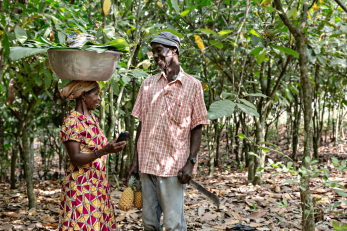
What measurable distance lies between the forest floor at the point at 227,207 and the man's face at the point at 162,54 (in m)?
1.17

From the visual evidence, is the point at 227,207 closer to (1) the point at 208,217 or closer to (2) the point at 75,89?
(1) the point at 208,217

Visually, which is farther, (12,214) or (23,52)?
(12,214)

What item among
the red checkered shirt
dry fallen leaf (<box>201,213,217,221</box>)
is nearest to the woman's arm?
the red checkered shirt

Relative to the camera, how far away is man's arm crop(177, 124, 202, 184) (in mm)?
1917

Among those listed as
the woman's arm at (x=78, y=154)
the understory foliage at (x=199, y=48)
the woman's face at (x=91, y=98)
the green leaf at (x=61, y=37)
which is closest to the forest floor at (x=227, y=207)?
the understory foliage at (x=199, y=48)

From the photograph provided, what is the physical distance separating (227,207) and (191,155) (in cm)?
175

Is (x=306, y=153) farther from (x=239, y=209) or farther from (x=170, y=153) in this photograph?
A: (x=239, y=209)

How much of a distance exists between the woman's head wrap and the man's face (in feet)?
1.51

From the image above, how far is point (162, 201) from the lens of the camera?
195cm

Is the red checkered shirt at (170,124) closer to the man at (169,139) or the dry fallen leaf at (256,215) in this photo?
the man at (169,139)

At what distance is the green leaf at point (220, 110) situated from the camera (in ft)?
4.28

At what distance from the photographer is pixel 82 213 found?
1.78 meters

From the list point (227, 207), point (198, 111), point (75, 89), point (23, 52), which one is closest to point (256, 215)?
point (227, 207)

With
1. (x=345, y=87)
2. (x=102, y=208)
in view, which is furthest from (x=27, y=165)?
(x=345, y=87)
